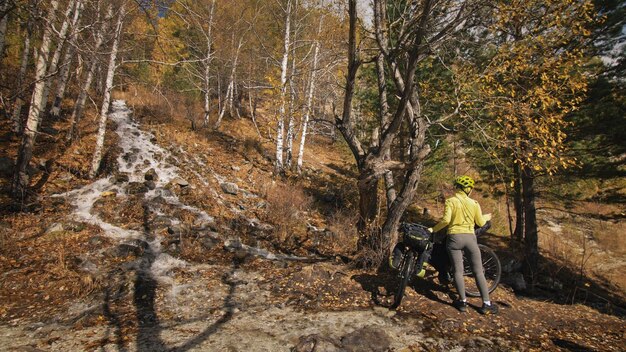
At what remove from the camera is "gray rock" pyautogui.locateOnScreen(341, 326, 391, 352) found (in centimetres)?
401

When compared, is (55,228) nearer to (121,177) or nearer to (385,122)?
(121,177)

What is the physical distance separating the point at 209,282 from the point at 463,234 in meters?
4.57

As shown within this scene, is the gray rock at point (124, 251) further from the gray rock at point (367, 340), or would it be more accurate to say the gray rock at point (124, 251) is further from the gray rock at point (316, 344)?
the gray rock at point (367, 340)

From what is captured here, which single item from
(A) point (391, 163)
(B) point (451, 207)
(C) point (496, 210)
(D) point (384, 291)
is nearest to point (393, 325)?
(D) point (384, 291)

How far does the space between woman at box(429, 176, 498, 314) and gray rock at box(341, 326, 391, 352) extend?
149 cm

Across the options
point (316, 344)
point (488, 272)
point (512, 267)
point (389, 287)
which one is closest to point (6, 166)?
point (316, 344)

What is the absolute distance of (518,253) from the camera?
12570 millimetres

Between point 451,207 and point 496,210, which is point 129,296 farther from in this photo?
point 496,210

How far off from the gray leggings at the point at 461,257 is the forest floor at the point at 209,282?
43cm

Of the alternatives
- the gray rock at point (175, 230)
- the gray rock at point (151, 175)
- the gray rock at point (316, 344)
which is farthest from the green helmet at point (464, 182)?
the gray rock at point (151, 175)

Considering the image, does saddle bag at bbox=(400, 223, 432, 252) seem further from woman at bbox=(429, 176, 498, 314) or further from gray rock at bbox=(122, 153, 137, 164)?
gray rock at bbox=(122, 153, 137, 164)

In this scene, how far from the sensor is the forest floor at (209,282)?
4.31 m

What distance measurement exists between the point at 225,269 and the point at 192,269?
694mm

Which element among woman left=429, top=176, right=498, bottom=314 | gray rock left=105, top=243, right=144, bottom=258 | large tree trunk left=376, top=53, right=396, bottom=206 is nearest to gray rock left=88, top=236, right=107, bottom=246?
gray rock left=105, top=243, right=144, bottom=258
